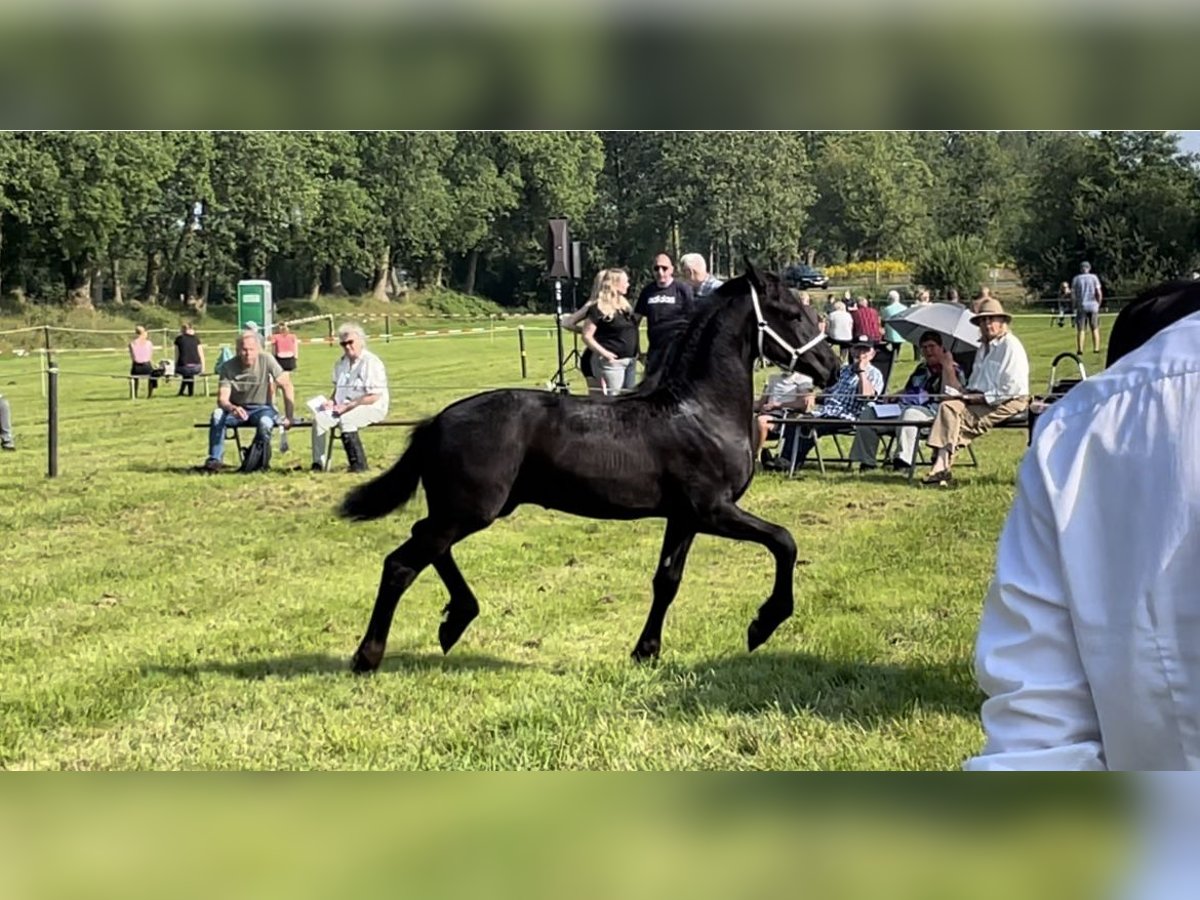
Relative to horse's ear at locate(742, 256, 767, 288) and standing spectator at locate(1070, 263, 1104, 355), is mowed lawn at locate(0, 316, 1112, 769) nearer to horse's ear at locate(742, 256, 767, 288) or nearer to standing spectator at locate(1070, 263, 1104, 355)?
standing spectator at locate(1070, 263, 1104, 355)

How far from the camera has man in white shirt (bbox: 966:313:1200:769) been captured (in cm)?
65

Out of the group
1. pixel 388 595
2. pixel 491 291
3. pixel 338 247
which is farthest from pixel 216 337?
pixel 388 595

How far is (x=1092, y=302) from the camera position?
18.3ft

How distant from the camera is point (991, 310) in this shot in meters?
7.45

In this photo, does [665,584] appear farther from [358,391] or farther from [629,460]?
[358,391]

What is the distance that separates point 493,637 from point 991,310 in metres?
3.91

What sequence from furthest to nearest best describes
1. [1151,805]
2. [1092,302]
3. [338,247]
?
[338,247]
[1092,302]
[1151,805]

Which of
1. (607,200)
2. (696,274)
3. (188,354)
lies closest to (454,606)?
(607,200)

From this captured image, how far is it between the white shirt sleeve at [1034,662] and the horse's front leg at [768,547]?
3.90m

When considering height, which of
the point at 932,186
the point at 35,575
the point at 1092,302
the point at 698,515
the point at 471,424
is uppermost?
the point at 932,186

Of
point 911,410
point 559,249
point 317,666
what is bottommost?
point 317,666

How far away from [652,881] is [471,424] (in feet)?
13.0
